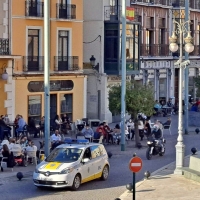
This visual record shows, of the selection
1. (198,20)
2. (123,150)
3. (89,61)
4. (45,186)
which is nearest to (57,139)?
(123,150)

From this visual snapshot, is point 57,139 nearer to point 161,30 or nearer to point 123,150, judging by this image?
point 123,150

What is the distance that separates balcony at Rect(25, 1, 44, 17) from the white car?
17419 millimetres

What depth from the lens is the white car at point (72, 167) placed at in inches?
950

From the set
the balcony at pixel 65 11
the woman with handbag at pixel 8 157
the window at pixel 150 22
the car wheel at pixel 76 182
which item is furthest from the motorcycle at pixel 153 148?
the window at pixel 150 22

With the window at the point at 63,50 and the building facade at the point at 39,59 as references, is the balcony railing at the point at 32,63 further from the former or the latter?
the window at the point at 63,50

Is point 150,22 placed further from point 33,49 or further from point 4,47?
point 4,47

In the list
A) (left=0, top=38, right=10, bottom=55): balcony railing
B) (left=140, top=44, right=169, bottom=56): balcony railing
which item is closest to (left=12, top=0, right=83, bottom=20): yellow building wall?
(left=0, top=38, right=10, bottom=55): balcony railing

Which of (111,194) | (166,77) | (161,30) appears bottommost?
(111,194)

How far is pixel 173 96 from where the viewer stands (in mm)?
64062

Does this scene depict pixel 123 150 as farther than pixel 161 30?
No

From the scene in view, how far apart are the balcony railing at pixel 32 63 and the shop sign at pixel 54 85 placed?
815mm

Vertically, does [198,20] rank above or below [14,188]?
above

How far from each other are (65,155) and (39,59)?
1818cm

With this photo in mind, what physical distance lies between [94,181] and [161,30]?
124 ft
